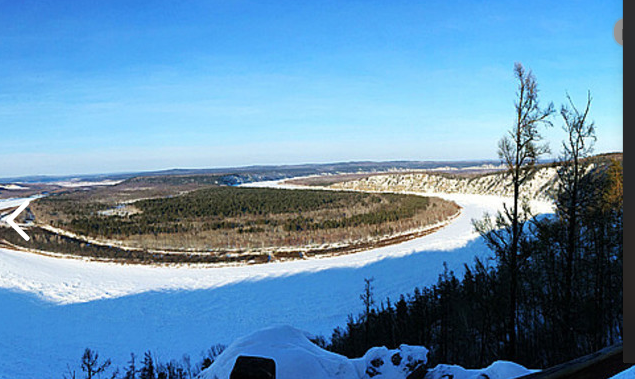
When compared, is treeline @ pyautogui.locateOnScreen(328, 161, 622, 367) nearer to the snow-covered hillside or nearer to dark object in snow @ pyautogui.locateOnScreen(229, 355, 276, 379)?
dark object in snow @ pyautogui.locateOnScreen(229, 355, 276, 379)

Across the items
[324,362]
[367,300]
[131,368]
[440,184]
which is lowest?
[131,368]

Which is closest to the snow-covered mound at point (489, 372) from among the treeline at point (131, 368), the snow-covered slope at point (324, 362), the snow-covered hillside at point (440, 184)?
the snow-covered slope at point (324, 362)

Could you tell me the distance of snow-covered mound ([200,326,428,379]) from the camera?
1598 mm

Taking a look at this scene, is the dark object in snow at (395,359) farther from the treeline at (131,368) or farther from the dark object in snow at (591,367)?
the treeline at (131,368)

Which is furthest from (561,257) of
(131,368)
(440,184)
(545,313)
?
(440,184)

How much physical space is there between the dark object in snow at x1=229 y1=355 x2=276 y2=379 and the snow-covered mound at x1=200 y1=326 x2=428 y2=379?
48cm

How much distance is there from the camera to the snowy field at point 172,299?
26.2ft

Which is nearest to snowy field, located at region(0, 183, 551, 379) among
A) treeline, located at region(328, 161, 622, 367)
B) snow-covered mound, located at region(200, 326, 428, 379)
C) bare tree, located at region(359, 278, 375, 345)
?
bare tree, located at region(359, 278, 375, 345)

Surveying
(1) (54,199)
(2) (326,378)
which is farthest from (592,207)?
(1) (54,199)

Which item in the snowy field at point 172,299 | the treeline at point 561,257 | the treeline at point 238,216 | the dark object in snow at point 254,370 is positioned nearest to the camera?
the dark object in snow at point 254,370

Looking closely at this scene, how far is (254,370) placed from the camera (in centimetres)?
103

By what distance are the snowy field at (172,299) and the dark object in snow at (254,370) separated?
276 inches

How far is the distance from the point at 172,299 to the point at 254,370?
36.1 ft

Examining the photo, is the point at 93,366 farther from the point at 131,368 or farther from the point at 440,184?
the point at 440,184
